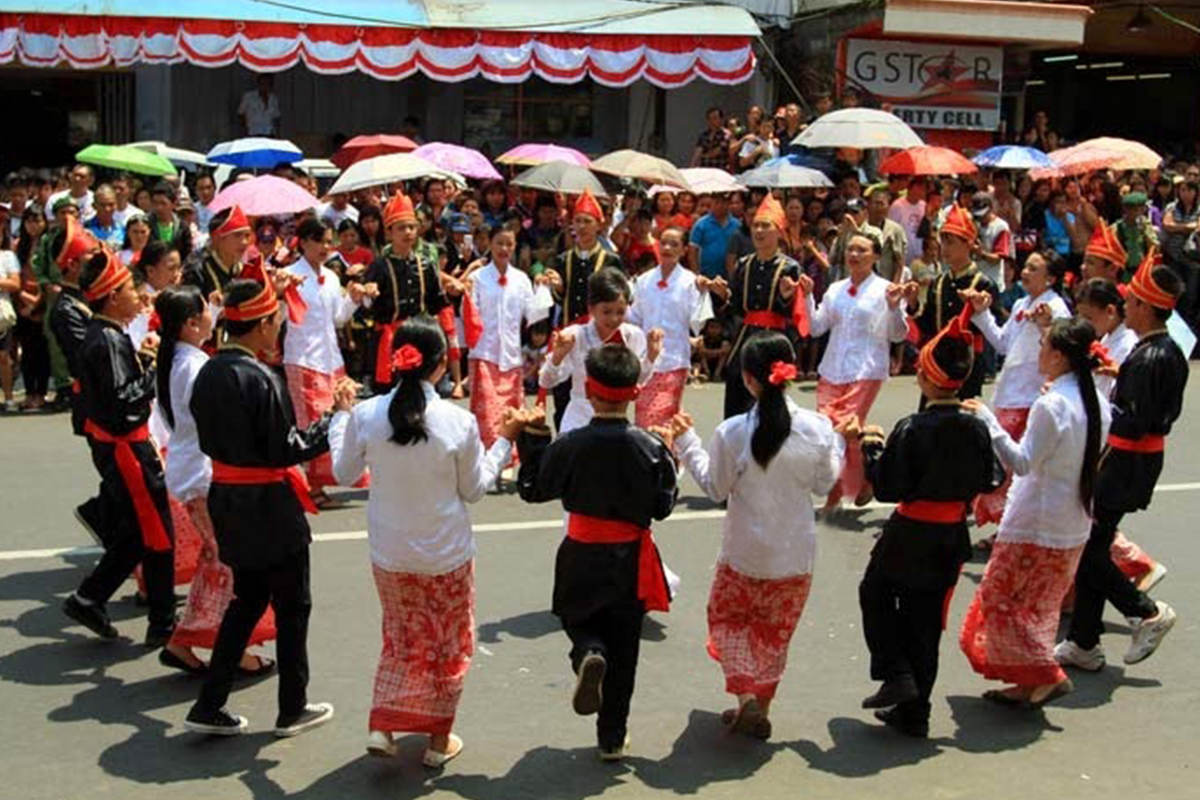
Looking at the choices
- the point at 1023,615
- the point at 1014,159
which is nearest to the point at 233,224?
the point at 1023,615

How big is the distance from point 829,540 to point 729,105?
12585mm

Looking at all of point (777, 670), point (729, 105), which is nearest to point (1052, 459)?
point (777, 670)

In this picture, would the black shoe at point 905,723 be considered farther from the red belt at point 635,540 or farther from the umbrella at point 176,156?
the umbrella at point 176,156

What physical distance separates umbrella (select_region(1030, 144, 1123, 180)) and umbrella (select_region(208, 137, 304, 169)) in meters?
7.63

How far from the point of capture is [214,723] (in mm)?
5668

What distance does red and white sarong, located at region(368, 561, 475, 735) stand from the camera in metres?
5.44

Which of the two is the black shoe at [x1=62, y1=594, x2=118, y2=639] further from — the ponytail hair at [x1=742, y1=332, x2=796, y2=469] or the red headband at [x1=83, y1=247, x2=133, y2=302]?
the ponytail hair at [x1=742, y1=332, x2=796, y2=469]

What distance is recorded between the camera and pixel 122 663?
21.7 feet

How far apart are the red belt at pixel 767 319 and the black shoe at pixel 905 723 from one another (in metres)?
3.88

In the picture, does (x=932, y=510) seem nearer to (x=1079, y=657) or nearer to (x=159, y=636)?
(x=1079, y=657)

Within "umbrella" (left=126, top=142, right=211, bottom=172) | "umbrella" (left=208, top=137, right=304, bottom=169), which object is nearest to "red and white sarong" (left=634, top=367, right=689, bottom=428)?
"umbrella" (left=208, top=137, right=304, bottom=169)

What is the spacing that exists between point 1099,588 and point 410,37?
12688 mm

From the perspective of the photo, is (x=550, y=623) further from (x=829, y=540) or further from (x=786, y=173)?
(x=786, y=173)

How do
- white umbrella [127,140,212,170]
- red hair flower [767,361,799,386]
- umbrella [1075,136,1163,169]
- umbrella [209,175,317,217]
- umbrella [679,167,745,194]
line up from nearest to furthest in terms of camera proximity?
red hair flower [767,361,799,386] → umbrella [209,175,317,217] → umbrella [679,167,745,194] → white umbrella [127,140,212,170] → umbrella [1075,136,1163,169]
